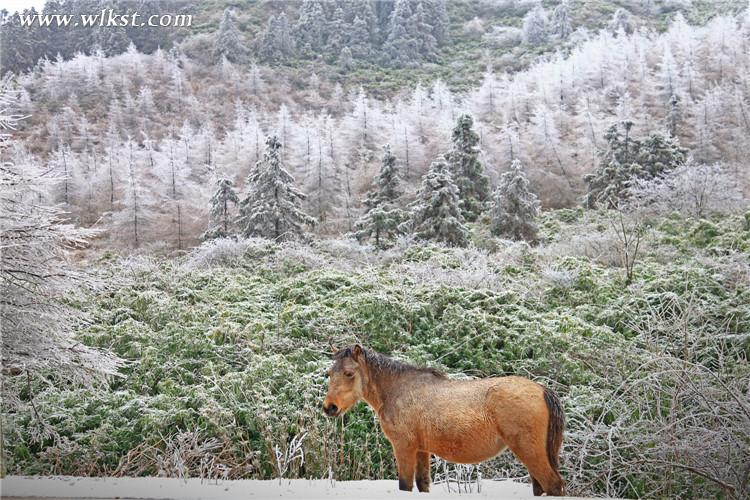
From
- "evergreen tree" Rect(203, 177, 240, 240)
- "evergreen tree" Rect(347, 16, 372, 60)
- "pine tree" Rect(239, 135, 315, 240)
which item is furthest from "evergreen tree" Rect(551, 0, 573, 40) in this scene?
"evergreen tree" Rect(203, 177, 240, 240)

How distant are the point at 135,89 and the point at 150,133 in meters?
3.44

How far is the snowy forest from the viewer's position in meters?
3.60

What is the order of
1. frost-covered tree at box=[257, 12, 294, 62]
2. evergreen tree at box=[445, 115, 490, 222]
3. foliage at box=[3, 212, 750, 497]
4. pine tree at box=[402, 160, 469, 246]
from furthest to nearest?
frost-covered tree at box=[257, 12, 294, 62] < evergreen tree at box=[445, 115, 490, 222] < pine tree at box=[402, 160, 469, 246] < foliage at box=[3, 212, 750, 497]

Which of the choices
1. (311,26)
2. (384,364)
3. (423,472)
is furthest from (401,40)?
(423,472)

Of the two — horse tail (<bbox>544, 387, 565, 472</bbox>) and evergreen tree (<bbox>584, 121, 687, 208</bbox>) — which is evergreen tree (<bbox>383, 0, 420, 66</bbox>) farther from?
horse tail (<bbox>544, 387, 565, 472</bbox>)

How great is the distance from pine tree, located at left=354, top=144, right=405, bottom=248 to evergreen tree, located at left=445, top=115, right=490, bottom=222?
1.53m

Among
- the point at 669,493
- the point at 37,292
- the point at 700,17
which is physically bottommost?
the point at 669,493

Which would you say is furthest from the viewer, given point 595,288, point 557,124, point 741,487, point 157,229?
point 557,124

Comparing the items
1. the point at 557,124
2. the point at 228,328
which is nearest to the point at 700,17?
the point at 557,124

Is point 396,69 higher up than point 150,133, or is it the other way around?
point 396,69

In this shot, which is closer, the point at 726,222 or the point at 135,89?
the point at 726,222

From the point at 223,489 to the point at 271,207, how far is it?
22.5 ft

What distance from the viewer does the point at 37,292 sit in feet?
11.8

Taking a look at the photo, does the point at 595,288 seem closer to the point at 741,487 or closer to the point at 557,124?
the point at 741,487
